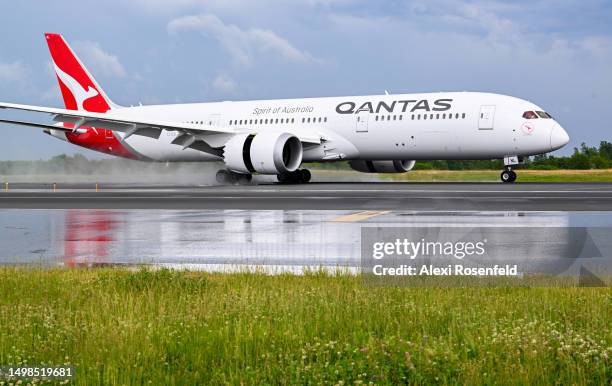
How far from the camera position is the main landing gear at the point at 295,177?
3919 centimetres

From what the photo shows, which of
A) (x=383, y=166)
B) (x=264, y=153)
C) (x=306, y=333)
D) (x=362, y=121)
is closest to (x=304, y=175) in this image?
(x=383, y=166)

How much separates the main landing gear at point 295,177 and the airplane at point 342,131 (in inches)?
1.9

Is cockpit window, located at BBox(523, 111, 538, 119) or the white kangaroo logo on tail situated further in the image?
the white kangaroo logo on tail

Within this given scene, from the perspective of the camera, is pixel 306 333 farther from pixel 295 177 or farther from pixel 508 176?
pixel 295 177

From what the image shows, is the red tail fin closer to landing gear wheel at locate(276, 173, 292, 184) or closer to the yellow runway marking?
landing gear wheel at locate(276, 173, 292, 184)

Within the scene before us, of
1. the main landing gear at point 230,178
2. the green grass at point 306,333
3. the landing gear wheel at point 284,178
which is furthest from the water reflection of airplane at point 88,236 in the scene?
the main landing gear at point 230,178

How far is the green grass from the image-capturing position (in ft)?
17.8

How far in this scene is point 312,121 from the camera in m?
39.9

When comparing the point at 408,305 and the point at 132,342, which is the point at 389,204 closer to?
the point at 408,305

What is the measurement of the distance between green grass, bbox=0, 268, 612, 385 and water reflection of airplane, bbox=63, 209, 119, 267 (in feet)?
9.04

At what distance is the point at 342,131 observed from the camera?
126ft

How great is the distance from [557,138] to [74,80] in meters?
28.7

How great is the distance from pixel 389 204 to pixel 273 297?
14690 millimetres

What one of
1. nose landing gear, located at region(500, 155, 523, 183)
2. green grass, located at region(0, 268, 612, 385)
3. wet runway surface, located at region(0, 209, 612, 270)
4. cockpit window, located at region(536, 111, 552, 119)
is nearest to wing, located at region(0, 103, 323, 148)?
nose landing gear, located at region(500, 155, 523, 183)
